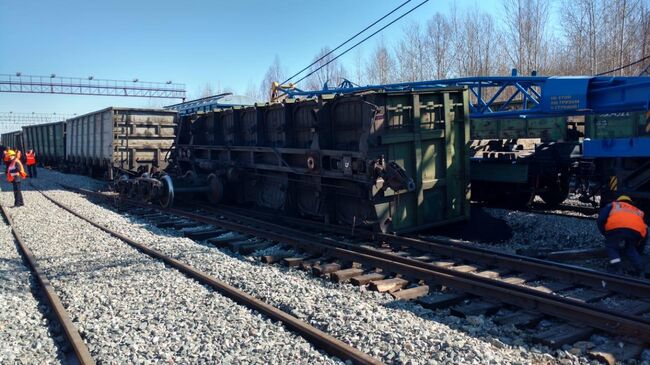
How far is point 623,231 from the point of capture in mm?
6492

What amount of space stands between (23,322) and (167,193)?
26.5 ft

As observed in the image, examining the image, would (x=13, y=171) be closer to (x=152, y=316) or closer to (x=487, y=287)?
(x=152, y=316)

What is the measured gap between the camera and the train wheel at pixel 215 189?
13016 mm

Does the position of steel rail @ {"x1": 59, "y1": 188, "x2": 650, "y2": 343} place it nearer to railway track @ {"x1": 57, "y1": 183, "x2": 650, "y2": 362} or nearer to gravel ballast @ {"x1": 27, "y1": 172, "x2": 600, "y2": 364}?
railway track @ {"x1": 57, "y1": 183, "x2": 650, "y2": 362}

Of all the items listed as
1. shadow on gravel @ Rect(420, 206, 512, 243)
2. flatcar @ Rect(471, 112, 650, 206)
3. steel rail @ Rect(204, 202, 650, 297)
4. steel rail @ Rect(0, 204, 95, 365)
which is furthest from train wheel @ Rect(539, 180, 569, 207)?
steel rail @ Rect(0, 204, 95, 365)

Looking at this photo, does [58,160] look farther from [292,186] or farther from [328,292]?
[328,292]

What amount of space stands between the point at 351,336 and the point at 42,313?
3.63m

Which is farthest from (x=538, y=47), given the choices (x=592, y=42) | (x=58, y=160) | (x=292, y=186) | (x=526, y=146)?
(x=58, y=160)

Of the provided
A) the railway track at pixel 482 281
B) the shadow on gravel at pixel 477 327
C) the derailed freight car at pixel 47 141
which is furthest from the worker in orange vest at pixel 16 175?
the derailed freight car at pixel 47 141

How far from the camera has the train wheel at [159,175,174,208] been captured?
511 inches

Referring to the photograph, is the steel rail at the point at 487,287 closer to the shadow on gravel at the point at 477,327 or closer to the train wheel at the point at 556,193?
the shadow on gravel at the point at 477,327

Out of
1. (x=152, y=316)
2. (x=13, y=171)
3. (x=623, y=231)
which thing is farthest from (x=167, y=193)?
(x=623, y=231)

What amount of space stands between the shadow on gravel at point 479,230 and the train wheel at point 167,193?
664 cm

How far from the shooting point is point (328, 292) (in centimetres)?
601
